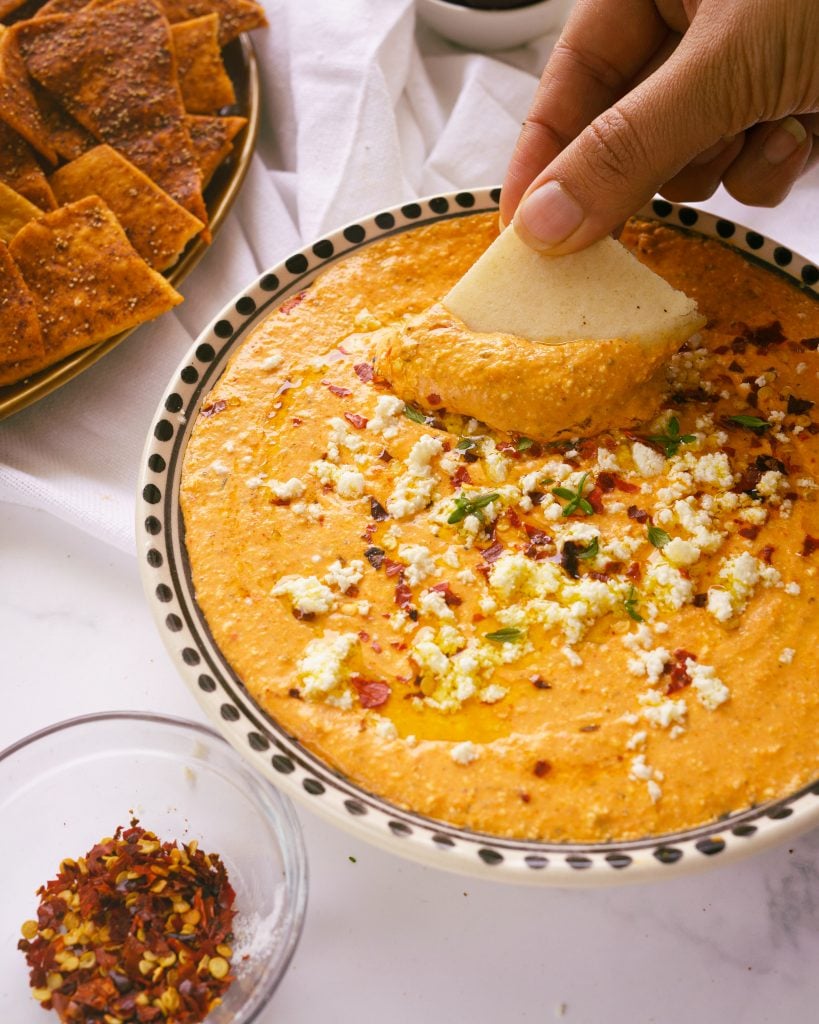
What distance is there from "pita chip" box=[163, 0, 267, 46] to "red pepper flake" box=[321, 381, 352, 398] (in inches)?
61.3

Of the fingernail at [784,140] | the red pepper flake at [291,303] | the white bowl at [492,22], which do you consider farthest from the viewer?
the white bowl at [492,22]

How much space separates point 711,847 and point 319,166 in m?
2.48

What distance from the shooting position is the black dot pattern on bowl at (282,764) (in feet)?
6.82

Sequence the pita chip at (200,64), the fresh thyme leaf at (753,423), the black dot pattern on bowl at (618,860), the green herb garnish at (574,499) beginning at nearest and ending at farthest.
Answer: the black dot pattern on bowl at (618,860), the green herb garnish at (574,499), the fresh thyme leaf at (753,423), the pita chip at (200,64)

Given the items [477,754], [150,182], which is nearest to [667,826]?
[477,754]

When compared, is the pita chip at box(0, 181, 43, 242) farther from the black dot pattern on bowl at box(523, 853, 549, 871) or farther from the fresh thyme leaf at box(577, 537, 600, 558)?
the black dot pattern on bowl at box(523, 853, 549, 871)

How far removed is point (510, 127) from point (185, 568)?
81.4 inches

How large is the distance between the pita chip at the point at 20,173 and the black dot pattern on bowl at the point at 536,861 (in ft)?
7.81

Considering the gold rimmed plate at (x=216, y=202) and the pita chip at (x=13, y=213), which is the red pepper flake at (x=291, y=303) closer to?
the gold rimmed plate at (x=216, y=202)

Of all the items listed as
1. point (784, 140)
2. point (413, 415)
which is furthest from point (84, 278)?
point (784, 140)

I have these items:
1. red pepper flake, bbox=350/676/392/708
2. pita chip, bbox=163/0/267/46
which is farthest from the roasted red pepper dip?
pita chip, bbox=163/0/267/46

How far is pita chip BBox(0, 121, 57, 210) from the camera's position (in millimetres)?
3166

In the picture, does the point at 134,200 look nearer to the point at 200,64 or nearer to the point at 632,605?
the point at 200,64

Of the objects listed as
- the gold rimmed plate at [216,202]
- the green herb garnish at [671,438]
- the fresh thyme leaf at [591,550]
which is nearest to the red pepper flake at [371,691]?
the fresh thyme leaf at [591,550]
